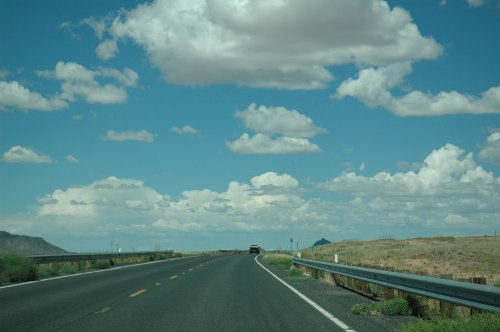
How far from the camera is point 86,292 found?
19.9m

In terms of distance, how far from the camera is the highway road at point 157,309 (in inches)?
474

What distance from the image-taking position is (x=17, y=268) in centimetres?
2641

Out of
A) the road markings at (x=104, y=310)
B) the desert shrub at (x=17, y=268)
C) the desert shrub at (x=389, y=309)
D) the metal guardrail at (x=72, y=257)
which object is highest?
the metal guardrail at (x=72, y=257)

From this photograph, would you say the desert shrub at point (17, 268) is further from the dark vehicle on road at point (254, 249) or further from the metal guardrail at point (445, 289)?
the dark vehicle on road at point (254, 249)

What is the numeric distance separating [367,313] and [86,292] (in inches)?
364

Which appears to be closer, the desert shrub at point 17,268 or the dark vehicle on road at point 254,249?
the desert shrub at point 17,268

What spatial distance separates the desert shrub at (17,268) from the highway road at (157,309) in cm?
416

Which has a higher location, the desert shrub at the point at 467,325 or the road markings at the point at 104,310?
the road markings at the point at 104,310

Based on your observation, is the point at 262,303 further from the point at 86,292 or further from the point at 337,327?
the point at 86,292

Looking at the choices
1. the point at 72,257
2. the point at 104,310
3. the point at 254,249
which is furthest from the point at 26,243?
the point at 104,310

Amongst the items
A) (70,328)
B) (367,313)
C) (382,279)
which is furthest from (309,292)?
(70,328)

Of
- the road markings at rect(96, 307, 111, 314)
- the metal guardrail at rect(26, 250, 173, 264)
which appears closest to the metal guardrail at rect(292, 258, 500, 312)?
the road markings at rect(96, 307, 111, 314)

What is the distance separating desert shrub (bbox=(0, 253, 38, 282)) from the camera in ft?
85.0

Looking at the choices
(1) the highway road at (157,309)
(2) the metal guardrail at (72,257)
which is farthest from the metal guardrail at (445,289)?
(2) the metal guardrail at (72,257)
